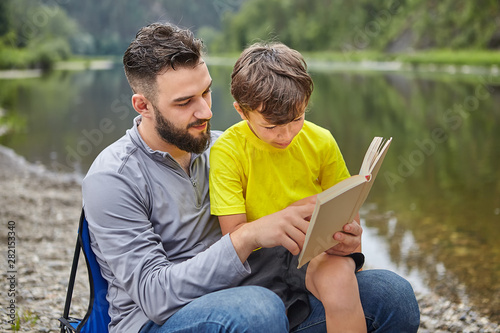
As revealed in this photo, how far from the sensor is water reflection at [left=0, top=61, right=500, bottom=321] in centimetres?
533

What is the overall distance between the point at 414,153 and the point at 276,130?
8881 mm

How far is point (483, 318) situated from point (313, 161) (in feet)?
8.56

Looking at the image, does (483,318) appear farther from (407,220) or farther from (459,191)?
(459,191)

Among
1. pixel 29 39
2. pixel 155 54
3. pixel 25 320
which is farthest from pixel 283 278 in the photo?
pixel 29 39

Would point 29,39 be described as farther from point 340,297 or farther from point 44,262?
point 340,297

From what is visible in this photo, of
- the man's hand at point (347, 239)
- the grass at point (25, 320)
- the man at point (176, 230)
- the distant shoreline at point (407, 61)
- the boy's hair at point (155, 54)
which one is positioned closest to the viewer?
the man at point (176, 230)

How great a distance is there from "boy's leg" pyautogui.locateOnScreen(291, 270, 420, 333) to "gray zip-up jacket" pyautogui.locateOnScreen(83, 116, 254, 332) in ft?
1.29

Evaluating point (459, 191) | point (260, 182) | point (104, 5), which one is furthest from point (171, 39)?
point (104, 5)

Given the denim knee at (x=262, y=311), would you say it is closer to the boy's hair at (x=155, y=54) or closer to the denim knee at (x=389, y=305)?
the denim knee at (x=389, y=305)

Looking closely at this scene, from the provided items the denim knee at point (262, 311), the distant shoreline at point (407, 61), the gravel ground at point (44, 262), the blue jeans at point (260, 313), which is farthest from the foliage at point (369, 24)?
the denim knee at point (262, 311)

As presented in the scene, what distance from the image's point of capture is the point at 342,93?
23656 mm

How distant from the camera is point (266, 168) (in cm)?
223

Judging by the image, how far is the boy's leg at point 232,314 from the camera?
1.75 metres

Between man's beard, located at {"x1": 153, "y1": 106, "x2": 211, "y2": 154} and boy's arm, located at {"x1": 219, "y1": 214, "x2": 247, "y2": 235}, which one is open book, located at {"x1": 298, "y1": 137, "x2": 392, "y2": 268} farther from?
man's beard, located at {"x1": 153, "y1": 106, "x2": 211, "y2": 154}
